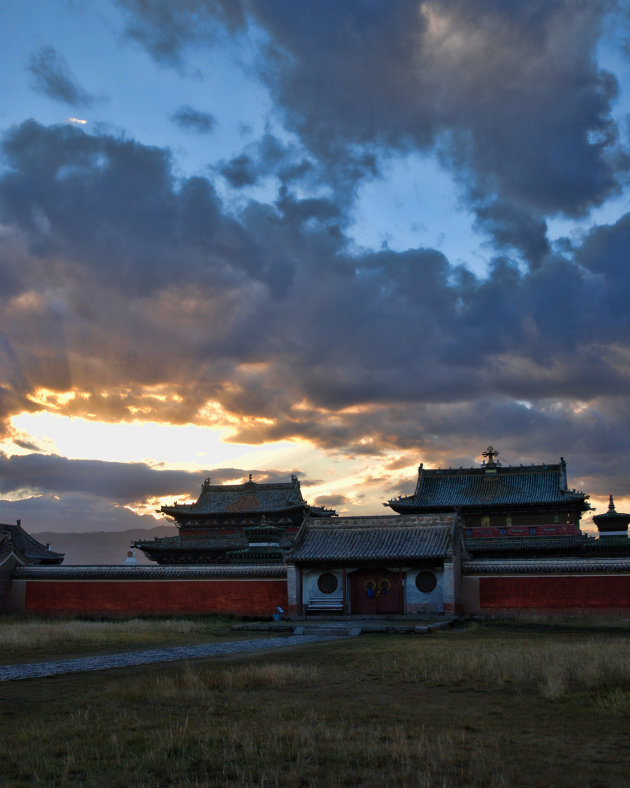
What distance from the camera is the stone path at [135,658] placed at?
1825cm

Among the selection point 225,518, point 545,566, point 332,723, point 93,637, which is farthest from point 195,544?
point 332,723

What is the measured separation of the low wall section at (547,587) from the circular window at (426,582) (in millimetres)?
1557

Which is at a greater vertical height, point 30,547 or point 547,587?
point 30,547

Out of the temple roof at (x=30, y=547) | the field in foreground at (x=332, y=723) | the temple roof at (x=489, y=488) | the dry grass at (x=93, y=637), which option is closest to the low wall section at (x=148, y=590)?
the dry grass at (x=93, y=637)

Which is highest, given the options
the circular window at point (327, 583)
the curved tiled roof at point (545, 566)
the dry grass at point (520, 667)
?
the curved tiled roof at point (545, 566)

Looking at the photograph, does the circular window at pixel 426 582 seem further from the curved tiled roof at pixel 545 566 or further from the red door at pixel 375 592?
the curved tiled roof at pixel 545 566

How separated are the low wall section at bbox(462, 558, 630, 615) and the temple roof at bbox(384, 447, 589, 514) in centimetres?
1346

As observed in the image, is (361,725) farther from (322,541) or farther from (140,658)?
(322,541)

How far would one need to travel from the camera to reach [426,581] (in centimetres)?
3791

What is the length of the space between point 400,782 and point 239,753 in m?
2.28

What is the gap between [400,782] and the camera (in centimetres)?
867

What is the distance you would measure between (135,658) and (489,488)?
36.1m

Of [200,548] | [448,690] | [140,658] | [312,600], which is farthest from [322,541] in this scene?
[448,690]

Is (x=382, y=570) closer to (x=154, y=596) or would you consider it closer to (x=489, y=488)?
(x=154, y=596)
